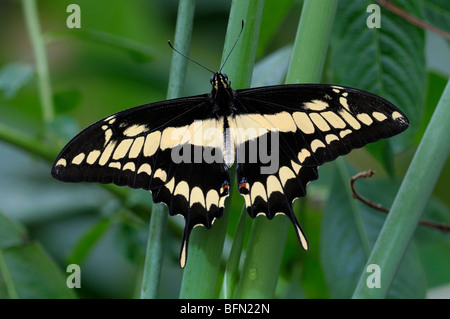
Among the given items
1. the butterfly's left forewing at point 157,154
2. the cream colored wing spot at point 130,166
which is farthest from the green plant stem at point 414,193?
the cream colored wing spot at point 130,166

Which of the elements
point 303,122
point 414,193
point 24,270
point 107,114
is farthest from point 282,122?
point 107,114

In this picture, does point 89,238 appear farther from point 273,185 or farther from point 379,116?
point 379,116

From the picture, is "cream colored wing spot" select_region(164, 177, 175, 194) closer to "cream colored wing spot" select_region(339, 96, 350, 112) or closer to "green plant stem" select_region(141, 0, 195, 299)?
"green plant stem" select_region(141, 0, 195, 299)

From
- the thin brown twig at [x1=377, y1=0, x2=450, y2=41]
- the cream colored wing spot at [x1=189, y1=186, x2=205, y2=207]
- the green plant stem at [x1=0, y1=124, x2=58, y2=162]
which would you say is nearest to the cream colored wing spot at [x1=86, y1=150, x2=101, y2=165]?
the cream colored wing spot at [x1=189, y1=186, x2=205, y2=207]

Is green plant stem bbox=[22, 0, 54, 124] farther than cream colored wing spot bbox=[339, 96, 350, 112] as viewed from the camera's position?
Result: Yes

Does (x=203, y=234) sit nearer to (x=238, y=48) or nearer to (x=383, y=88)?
(x=238, y=48)
